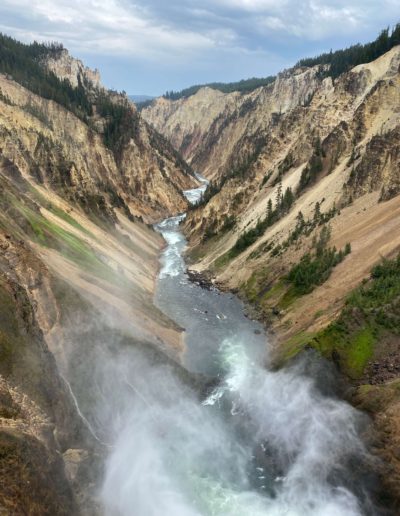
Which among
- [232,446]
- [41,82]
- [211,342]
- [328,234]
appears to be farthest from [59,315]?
[41,82]

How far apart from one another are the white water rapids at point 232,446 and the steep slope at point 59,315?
1.89 metres

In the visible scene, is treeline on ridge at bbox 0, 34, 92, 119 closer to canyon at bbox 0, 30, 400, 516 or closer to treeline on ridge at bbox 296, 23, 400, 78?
canyon at bbox 0, 30, 400, 516

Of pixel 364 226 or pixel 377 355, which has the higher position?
pixel 364 226

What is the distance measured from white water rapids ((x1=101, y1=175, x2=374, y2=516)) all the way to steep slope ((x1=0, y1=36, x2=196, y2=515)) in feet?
6.21

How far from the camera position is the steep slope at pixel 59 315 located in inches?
719

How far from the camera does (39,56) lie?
18412 centimetres

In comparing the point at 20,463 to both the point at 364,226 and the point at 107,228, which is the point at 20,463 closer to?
the point at 364,226

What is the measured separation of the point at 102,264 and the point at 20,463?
108 ft

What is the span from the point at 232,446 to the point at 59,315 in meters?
13.8

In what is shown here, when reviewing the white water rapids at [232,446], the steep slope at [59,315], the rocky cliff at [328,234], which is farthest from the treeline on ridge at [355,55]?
the white water rapids at [232,446]

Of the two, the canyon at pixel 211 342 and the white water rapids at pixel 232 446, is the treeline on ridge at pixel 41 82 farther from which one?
the white water rapids at pixel 232 446

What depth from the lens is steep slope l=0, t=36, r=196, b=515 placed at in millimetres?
18266

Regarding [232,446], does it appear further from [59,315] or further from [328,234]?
[328,234]

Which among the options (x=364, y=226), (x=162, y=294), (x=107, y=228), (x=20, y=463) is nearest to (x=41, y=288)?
(x=20, y=463)
